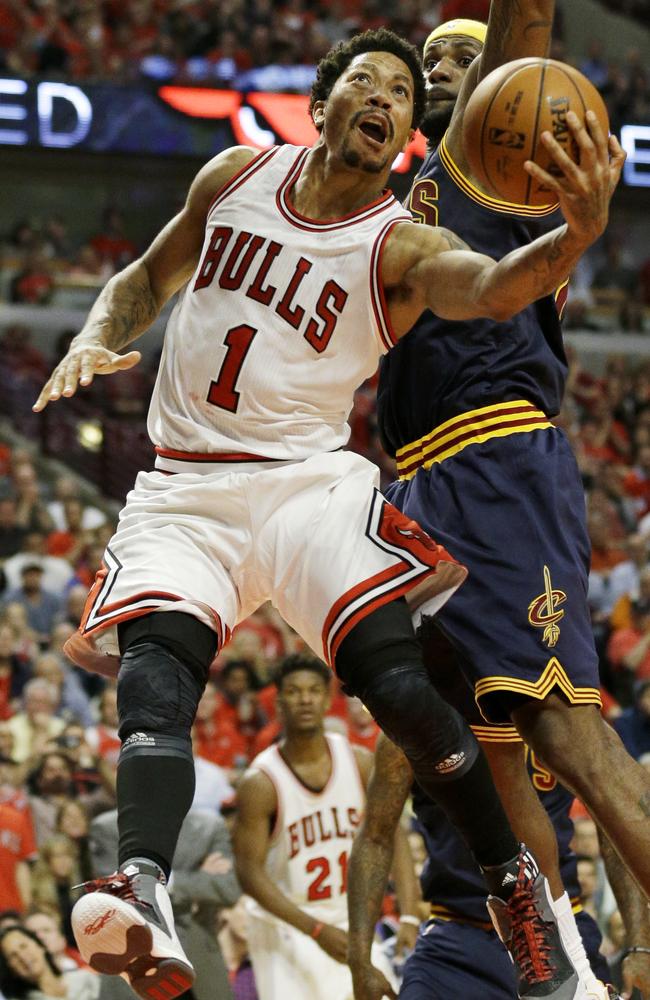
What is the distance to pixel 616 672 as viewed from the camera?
12.0 metres

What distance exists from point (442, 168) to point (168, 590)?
1.88 m

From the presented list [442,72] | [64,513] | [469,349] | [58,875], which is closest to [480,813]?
[469,349]

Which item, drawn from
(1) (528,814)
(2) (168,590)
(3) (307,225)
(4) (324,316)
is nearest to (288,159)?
(3) (307,225)

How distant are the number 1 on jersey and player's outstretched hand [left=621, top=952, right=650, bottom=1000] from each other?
89.0 inches

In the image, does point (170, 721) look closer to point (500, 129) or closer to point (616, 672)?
point (500, 129)

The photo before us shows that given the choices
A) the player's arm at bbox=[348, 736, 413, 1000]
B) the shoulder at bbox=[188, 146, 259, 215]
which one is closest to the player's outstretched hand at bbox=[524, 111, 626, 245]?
the shoulder at bbox=[188, 146, 259, 215]

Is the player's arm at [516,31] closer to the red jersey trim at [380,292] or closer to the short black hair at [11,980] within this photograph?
the red jersey trim at [380,292]

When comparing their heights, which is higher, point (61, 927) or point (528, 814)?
point (528, 814)

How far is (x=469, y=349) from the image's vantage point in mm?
4844

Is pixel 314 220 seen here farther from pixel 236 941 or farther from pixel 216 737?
pixel 216 737

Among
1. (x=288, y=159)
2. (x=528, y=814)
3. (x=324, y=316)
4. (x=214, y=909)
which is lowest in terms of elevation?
(x=214, y=909)

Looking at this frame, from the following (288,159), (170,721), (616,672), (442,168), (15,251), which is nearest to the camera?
(170,721)

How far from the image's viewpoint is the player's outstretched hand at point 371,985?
482 centimetres

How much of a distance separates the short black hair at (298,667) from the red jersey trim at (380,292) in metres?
3.75
